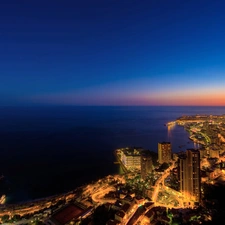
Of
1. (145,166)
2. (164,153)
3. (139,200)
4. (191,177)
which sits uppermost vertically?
(191,177)

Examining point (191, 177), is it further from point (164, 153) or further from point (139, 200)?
point (164, 153)

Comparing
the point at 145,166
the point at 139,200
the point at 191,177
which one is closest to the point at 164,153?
the point at 145,166

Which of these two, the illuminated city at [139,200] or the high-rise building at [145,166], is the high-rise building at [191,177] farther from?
the high-rise building at [145,166]

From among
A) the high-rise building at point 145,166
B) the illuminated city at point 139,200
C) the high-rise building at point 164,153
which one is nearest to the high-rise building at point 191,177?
the illuminated city at point 139,200

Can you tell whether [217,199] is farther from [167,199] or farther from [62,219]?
[62,219]

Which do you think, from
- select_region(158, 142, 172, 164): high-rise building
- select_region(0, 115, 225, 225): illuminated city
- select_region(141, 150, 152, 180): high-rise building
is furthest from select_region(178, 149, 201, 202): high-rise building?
select_region(158, 142, 172, 164): high-rise building

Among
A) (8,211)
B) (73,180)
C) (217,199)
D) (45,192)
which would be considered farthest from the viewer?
(73,180)

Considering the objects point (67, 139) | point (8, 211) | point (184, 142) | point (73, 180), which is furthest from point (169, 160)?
point (67, 139)

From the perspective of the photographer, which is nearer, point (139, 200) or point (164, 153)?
point (139, 200)

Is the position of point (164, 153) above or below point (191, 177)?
below
